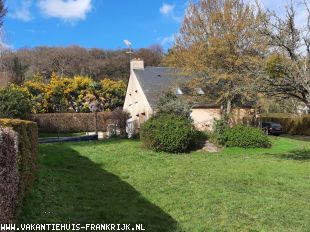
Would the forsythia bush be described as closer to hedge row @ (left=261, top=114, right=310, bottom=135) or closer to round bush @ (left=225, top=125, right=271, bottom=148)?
hedge row @ (left=261, top=114, right=310, bottom=135)

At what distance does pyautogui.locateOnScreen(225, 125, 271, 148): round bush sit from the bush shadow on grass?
2.06 metres

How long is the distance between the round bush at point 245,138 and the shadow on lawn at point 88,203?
12538mm

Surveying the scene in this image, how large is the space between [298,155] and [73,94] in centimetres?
3503

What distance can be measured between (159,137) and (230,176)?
829 centimetres

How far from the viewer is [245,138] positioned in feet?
80.0

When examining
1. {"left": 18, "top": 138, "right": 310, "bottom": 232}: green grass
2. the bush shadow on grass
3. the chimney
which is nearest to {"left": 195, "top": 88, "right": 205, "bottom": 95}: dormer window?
the chimney

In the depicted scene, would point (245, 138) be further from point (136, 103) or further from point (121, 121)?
point (136, 103)

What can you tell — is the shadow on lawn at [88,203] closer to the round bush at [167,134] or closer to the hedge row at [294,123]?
the round bush at [167,134]

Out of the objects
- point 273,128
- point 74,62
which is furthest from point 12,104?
point 74,62

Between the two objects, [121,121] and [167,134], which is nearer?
[167,134]

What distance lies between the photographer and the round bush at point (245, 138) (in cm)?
2435

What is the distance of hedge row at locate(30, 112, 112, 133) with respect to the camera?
4325 centimetres

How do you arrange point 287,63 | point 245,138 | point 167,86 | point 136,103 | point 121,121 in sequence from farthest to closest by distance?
1. point 136,103
2. point 167,86
3. point 121,121
4. point 245,138
5. point 287,63

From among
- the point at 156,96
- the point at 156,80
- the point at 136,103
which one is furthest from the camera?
the point at 136,103
